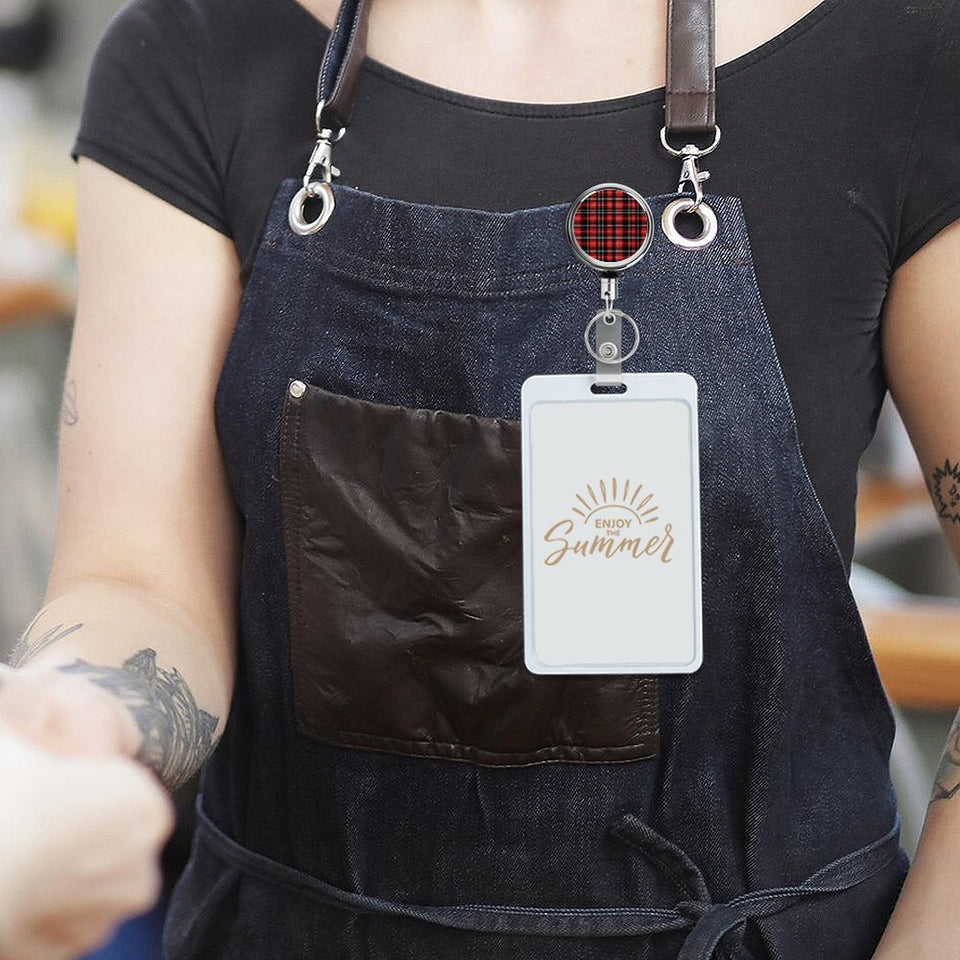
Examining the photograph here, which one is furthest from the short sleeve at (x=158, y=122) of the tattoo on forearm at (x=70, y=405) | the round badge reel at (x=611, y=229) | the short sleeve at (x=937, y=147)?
the short sleeve at (x=937, y=147)

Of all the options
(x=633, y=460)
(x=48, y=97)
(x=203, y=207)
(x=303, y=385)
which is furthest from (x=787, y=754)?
(x=48, y=97)

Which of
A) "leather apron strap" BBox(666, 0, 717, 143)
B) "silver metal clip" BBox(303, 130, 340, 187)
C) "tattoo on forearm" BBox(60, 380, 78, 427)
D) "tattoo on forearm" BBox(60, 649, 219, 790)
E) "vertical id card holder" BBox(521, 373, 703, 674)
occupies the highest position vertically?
"leather apron strap" BBox(666, 0, 717, 143)

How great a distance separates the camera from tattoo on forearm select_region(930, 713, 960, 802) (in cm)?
100

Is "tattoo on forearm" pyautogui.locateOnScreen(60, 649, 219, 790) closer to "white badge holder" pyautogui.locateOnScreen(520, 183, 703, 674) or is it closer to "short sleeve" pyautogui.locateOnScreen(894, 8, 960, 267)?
"white badge holder" pyautogui.locateOnScreen(520, 183, 703, 674)

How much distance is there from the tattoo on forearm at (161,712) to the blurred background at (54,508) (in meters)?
0.45

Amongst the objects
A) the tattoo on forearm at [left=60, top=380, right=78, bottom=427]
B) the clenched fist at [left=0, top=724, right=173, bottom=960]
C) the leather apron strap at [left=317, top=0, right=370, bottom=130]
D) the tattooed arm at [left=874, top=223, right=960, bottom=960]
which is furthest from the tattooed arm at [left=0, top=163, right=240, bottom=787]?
the tattooed arm at [left=874, top=223, right=960, bottom=960]

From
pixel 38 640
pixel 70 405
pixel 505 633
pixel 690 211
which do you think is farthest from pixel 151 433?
pixel 690 211

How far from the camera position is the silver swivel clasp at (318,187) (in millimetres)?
1007

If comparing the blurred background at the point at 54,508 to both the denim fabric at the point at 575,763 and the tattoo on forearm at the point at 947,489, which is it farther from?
the tattoo on forearm at the point at 947,489

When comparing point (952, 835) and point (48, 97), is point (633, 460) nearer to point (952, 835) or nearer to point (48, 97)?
point (952, 835)

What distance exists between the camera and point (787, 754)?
3.21ft

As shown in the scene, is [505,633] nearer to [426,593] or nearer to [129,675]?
[426,593]

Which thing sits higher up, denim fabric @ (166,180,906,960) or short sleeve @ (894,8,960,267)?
short sleeve @ (894,8,960,267)

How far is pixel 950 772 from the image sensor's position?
1.01 metres
